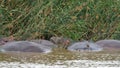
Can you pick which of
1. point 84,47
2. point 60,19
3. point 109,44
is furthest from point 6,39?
point 109,44

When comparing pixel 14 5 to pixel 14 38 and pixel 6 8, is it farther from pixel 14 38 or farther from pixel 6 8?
pixel 14 38

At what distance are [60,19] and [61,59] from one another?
2011mm

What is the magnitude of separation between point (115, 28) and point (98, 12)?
18.5 inches

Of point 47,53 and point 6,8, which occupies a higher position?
point 6,8

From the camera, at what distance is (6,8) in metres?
8.93

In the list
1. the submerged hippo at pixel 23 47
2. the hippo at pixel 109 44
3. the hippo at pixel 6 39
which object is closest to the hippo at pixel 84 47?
the hippo at pixel 109 44

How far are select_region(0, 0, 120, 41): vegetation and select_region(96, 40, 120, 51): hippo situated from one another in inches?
22.5

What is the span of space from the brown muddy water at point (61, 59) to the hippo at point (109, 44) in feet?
1.14

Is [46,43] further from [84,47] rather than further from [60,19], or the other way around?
[60,19]

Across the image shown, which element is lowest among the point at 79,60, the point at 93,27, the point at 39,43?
the point at 79,60

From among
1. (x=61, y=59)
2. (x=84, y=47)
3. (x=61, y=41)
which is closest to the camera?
(x=61, y=59)

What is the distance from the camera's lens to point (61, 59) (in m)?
7.07

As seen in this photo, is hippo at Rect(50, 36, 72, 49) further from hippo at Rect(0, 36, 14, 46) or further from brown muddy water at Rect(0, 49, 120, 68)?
hippo at Rect(0, 36, 14, 46)

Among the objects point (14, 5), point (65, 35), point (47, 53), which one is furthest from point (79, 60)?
point (14, 5)
